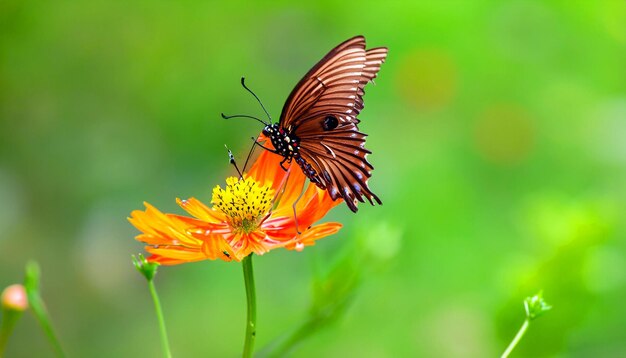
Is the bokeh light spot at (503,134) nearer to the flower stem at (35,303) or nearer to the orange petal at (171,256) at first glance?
the orange petal at (171,256)

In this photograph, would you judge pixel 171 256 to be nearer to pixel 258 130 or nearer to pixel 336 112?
pixel 336 112

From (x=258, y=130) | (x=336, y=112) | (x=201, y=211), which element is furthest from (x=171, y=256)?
(x=258, y=130)

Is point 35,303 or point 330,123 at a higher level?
point 330,123

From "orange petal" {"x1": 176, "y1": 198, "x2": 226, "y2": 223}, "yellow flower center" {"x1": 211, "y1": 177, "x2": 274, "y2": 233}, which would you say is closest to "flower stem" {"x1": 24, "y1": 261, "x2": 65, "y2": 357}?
"orange petal" {"x1": 176, "y1": 198, "x2": 226, "y2": 223}

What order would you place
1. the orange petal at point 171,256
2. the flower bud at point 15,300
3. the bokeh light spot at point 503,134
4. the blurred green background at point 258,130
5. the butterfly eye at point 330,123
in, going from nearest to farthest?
the flower bud at point 15,300
the orange petal at point 171,256
the butterfly eye at point 330,123
the blurred green background at point 258,130
the bokeh light spot at point 503,134

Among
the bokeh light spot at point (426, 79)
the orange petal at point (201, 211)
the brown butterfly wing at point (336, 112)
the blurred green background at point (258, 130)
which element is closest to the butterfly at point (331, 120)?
the brown butterfly wing at point (336, 112)

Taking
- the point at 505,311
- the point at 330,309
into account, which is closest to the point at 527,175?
the point at 505,311
